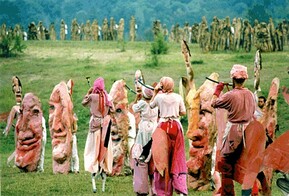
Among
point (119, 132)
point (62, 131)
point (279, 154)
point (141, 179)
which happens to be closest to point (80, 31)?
point (62, 131)

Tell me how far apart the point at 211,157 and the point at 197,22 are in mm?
9499

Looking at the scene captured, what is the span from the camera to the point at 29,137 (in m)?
16.3

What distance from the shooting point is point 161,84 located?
12562 millimetres

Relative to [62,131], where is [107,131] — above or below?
above

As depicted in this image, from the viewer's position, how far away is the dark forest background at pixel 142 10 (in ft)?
67.6

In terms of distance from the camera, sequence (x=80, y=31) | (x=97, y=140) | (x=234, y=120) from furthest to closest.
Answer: (x=80, y=31)
(x=97, y=140)
(x=234, y=120)

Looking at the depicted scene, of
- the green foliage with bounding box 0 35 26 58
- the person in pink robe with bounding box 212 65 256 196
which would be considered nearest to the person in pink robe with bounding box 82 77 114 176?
the person in pink robe with bounding box 212 65 256 196

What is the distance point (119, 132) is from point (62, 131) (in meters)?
0.91

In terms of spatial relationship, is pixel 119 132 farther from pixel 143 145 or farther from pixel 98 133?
pixel 143 145

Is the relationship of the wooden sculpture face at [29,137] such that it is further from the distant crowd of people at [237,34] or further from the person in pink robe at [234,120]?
the distant crowd of people at [237,34]

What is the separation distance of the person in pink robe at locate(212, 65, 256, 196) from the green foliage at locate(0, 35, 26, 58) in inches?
365

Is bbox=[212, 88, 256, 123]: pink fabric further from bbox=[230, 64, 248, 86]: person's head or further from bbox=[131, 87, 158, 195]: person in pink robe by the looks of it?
bbox=[131, 87, 158, 195]: person in pink robe

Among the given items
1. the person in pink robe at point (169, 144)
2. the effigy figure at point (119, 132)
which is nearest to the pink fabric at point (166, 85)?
the person in pink robe at point (169, 144)

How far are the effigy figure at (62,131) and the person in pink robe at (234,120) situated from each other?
4.16 metres
